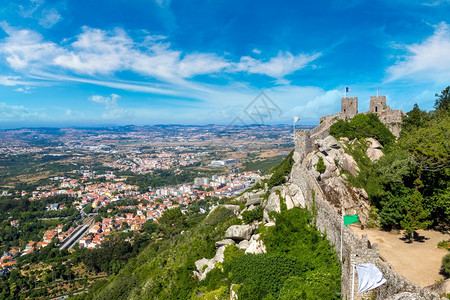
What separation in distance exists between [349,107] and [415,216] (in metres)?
14.5

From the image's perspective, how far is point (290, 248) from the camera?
43.8 ft

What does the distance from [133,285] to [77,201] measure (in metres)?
79.8

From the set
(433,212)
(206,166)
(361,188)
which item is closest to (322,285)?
(433,212)

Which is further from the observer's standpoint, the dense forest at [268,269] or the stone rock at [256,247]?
the stone rock at [256,247]

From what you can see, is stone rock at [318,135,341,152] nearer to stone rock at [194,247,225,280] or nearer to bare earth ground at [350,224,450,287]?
bare earth ground at [350,224,450,287]

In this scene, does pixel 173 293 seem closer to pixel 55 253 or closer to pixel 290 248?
pixel 290 248

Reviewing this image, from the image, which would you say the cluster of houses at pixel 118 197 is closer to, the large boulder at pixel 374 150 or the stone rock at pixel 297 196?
the stone rock at pixel 297 196

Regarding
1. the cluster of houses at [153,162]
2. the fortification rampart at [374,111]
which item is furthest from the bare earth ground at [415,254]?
the cluster of houses at [153,162]

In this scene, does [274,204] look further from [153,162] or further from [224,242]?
[153,162]

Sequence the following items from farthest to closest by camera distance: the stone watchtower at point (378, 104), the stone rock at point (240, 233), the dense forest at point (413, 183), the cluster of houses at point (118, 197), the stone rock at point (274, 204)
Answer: the cluster of houses at point (118, 197)
the stone watchtower at point (378, 104)
the stone rock at point (240, 233)
the stone rock at point (274, 204)
the dense forest at point (413, 183)

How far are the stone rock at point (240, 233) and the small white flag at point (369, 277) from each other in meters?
9.75

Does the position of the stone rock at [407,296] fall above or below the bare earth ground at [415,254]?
above

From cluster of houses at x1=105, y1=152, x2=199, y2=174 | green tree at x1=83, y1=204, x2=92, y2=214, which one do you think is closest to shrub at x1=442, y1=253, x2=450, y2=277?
green tree at x1=83, y1=204, x2=92, y2=214

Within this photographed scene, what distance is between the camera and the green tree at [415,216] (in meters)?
12.8
